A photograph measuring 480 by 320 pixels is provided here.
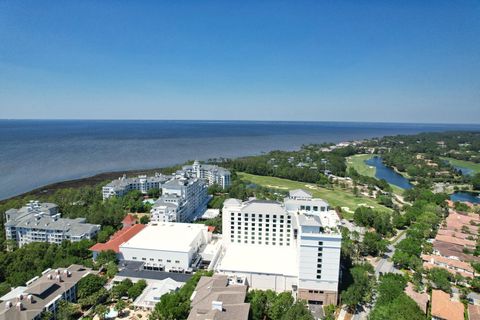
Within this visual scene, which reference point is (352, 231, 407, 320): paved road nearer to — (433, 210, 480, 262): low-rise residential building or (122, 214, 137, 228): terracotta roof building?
(433, 210, 480, 262): low-rise residential building

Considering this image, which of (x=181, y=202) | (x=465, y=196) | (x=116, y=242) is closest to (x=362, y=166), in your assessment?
(x=465, y=196)

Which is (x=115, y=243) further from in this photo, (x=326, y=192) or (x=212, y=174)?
(x=326, y=192)

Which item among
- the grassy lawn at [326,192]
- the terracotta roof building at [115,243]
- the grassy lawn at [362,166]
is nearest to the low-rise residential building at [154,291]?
the terracotta roof building at [115,243]

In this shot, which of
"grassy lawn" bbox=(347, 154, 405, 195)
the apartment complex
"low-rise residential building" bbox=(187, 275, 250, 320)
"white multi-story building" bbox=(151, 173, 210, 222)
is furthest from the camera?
"grassy lawn" bbox=(347, 154, 405, 195)

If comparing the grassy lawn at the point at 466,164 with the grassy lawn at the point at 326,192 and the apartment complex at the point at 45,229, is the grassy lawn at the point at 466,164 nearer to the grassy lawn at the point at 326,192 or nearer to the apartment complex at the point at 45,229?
the grassy lawn at the point at 326,192

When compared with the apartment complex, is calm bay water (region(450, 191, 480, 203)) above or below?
below

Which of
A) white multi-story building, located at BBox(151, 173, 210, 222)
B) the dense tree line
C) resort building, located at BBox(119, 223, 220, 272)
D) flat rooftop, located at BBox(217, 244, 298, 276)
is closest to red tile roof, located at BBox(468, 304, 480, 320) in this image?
the dense tree line
